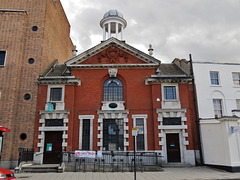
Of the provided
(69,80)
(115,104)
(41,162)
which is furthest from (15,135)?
(115,104)

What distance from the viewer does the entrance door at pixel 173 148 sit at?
17.7m

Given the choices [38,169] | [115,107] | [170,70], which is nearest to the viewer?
[38,169]

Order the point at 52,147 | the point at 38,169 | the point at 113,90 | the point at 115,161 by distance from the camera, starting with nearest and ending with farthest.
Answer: the point at 38,169 < the point at 115,161 < the point at 52,147 < the point at 113,90

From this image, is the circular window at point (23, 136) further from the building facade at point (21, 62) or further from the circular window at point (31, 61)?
the circular window at point (31, 61)

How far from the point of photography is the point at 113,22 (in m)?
23.6

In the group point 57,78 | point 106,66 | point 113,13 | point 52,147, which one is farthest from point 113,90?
point 113,13

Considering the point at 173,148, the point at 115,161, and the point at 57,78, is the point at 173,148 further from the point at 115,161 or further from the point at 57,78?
the point at 57,78

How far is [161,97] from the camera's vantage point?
18.8 metres

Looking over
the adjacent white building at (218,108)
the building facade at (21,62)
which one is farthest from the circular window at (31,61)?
the adjacent white building at (218,108)

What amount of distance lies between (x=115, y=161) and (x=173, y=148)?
5202 millimetres

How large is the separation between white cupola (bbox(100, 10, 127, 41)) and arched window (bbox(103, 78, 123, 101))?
6099mm

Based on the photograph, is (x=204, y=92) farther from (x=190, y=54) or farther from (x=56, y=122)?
(x=56, y=122)

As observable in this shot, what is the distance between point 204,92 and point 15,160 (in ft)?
59.1

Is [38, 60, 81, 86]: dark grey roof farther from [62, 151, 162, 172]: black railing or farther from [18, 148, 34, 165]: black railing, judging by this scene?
[62, 151, 162, 172]: black railing
